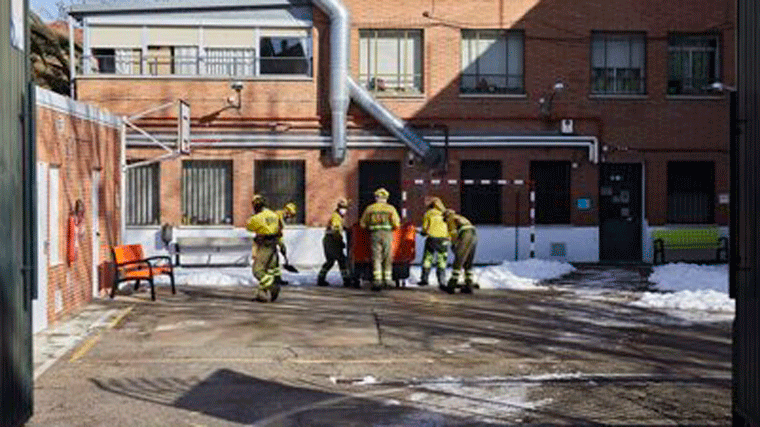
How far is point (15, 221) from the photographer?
25.4 ft

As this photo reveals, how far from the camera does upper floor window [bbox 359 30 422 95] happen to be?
86.9 feet

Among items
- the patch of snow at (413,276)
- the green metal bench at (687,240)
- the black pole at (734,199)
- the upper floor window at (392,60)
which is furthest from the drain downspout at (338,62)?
the black pole at (734,199)

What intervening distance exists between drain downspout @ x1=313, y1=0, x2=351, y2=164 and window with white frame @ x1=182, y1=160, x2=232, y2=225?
10.1ft

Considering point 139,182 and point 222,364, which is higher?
point 139,182

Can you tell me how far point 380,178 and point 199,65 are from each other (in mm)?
5497

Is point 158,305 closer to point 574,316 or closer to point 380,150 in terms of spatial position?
point 574,316

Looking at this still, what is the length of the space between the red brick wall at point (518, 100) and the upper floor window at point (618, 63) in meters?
0.26

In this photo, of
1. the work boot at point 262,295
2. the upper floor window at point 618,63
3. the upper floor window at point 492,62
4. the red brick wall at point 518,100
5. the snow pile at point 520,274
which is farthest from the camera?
the upper floor window at point 618,63

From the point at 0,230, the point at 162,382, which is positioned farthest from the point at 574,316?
the point at 0,230

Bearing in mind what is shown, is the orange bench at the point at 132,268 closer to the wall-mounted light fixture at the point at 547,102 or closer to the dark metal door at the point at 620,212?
the wall-mounted light fixture at the point at 547,102

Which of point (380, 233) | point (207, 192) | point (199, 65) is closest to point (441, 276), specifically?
point (380, 233)

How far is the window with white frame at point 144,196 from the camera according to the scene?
1013 inches

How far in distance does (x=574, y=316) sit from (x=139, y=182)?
13.9 metres

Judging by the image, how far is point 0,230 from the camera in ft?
24.1
